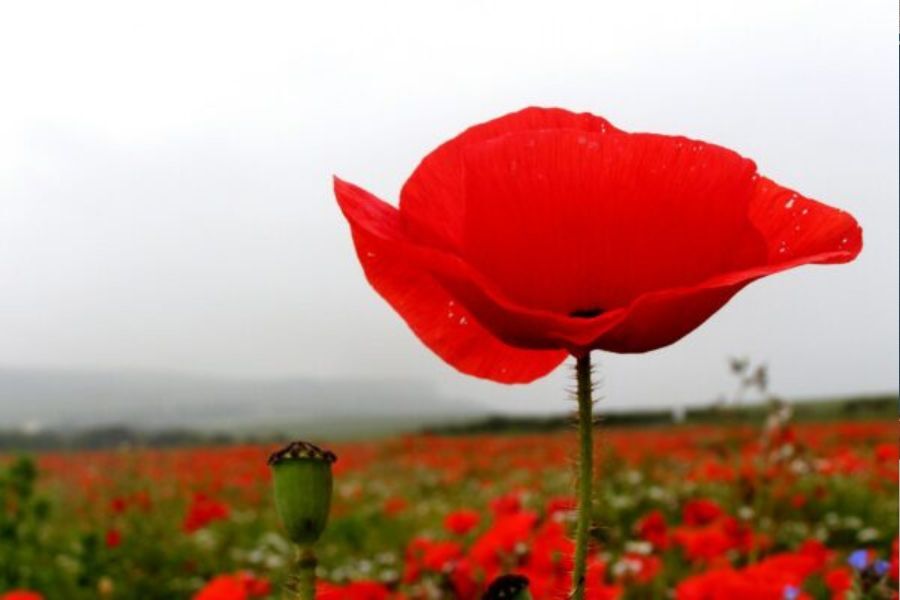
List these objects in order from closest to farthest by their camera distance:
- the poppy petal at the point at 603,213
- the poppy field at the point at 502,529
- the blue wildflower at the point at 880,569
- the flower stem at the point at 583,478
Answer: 1. the flower stem at the point at 583,478
2. the poppy petal at the point at 603,213
3. the blue wildflower at the point at 880,569
4. the poppy field at the point at 502,529

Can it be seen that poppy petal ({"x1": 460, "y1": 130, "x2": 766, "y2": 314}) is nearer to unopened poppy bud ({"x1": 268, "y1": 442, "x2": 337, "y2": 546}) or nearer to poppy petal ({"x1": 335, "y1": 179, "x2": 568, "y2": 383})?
poppy petal ({"x1": 335, "y1": 179, "x2": 568, "y2": 383})

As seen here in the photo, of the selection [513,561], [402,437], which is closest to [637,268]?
[513,561]

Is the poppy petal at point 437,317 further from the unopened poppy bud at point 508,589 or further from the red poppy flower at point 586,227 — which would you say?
the unopened poppy bud at point 508,589

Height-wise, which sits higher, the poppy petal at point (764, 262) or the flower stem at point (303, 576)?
the poppy petal at point (764, 262)

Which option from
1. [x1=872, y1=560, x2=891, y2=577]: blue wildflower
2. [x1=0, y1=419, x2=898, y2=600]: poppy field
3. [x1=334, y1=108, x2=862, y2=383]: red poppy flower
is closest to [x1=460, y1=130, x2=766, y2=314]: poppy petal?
[x1=334, y1=108, x2=862, y2=383]: red poppy flower

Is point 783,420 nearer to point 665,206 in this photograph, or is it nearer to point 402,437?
point 665,206

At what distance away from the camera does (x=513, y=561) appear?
2549 mm

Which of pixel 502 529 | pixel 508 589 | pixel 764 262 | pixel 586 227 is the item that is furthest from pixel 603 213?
pixel 502 529

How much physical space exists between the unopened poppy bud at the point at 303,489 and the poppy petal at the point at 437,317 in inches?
5.1

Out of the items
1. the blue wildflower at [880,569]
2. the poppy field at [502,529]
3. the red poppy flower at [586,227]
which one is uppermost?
the red poppy flower at [586,227]

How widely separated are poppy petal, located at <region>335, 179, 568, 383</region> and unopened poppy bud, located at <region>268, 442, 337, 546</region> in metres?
0.13

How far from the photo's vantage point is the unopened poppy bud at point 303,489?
0.74m

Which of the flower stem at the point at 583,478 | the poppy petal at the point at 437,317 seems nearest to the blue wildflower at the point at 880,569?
the poppy petal at the point at 437,317

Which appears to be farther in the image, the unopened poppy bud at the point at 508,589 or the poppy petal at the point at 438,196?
the poppy petal at the point at 438,196
